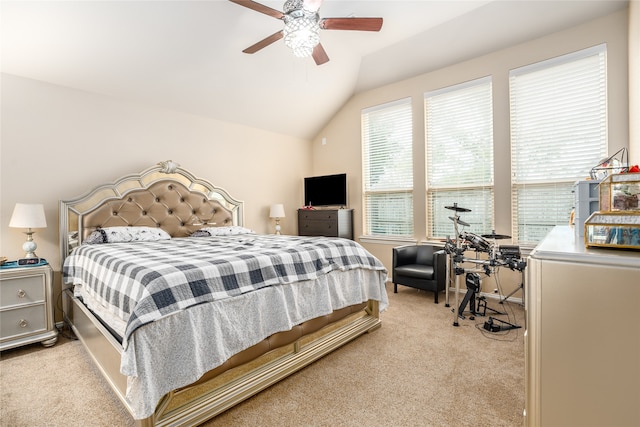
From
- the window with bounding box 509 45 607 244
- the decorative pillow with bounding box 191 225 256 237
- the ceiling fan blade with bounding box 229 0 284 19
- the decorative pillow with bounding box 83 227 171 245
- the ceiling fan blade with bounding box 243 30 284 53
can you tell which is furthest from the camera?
the decorative pillow with bounding box 191 225 256 237

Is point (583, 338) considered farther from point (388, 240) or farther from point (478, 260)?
point (388, 240)

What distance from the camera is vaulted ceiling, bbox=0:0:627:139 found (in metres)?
2.64

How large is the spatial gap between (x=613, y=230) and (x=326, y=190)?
4203mm

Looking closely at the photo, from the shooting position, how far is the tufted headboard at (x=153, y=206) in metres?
2.98

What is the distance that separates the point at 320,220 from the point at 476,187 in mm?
2285

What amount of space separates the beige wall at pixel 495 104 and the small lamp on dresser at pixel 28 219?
153 inches

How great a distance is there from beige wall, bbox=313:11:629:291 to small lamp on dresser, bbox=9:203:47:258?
3881mm

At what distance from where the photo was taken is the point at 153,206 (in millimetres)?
3496

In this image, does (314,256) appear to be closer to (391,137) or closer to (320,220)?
(320,220)

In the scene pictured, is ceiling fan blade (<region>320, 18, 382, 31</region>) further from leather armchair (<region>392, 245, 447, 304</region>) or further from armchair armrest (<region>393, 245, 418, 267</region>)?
armchair armrest (<region>393, 245, 418, 267</region>)

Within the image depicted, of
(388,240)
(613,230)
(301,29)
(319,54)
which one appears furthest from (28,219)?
(388,240)

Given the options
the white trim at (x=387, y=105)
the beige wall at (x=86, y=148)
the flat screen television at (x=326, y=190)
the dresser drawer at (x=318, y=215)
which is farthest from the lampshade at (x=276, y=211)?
the white trim at (x=387, y=105)

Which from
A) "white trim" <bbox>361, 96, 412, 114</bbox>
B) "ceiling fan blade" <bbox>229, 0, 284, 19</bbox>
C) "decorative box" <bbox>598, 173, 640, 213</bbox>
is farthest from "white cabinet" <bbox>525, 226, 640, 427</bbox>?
"white trim" <bbox>361, 96, 412, 114</bbox>

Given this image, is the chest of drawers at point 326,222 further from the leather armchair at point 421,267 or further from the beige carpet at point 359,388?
the beige carpet at point 359,388
